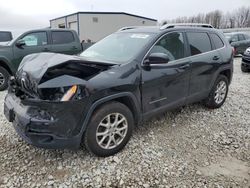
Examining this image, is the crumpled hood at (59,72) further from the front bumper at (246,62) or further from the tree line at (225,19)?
the tree line at (225,19)

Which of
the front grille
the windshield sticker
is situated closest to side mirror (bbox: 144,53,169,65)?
the windshield sticker

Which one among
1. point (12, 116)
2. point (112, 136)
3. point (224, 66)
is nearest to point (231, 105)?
point (224, 66)

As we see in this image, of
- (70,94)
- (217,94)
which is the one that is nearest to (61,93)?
(70,94)

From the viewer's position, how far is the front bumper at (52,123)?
2730mm

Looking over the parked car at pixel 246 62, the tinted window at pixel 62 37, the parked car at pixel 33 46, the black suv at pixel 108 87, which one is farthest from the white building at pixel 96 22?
the black suv at pixel 108 87

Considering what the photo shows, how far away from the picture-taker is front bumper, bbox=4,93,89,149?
8.96 ft

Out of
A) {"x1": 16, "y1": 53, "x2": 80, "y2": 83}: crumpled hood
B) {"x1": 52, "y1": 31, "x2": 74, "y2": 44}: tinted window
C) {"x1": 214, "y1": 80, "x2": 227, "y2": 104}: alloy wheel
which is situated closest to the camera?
{"x1": 16, "y1": 53, "x2": 80, "y2": 83}: crumpled hood

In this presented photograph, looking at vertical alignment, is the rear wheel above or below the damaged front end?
below

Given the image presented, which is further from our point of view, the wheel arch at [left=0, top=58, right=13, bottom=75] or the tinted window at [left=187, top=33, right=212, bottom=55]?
the wheel arch at [left=0, top=58, right=13, bottom=75]

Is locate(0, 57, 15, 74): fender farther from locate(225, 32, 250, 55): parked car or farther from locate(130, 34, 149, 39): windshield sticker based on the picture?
locate(225, 32, 250, 55): parked car

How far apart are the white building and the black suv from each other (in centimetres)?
2042

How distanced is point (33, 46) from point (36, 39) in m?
0.28

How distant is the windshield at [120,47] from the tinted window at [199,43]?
927mm

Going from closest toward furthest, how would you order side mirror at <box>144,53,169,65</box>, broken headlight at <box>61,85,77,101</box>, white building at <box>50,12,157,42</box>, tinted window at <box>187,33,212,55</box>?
1. broken headlight at <box>61,85,77,101</box>
2. side mirror at <box>144,53,169,65</box>
3. tinted window at <box>187,33,212,55</box>
4. white building at <box>50,12,157,42</box>
